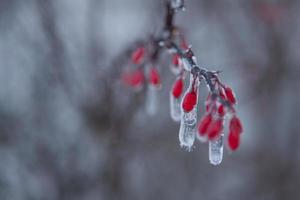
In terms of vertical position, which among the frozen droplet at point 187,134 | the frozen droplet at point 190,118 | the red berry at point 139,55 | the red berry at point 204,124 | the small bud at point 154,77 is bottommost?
the red berry at point 204,124

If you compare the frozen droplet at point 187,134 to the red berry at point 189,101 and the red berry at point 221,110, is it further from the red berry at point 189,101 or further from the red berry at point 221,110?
the red berry at point 221,110

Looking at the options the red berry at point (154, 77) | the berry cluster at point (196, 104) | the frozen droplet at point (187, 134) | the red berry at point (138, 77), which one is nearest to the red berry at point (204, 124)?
the berry cluster at point (196, 104)

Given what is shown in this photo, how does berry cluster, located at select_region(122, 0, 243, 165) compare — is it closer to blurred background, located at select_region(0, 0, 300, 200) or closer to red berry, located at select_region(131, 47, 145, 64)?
red berry, located at select_region(131, 47, 145, 64)

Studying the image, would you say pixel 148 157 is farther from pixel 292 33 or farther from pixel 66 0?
pixel 66 0

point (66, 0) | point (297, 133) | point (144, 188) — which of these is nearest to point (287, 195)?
point (297, 133)

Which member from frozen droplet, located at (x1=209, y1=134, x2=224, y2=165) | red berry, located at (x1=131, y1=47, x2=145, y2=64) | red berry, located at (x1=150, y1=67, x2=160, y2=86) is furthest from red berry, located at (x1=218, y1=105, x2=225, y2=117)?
red berry, located at (x1=131, y1=47, x2=145, y2=64)

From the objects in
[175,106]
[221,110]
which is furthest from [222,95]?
[175,106]
